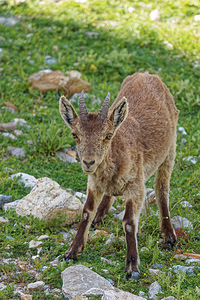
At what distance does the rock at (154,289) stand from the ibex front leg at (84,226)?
0.98 meters

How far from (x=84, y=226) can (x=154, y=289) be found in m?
1.16

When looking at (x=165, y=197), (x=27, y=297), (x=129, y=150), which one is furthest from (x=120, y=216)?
(x=27, y=297)

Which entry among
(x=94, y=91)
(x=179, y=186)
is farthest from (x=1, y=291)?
(x=94, y=91)

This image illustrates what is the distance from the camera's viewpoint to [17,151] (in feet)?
27.6

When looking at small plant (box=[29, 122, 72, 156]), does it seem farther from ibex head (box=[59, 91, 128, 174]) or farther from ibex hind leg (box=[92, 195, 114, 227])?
ibex head (box=[59, 91, 128, 174])

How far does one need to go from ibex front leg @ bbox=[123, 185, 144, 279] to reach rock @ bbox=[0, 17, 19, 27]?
8.28 meters

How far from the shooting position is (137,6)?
44.1ft

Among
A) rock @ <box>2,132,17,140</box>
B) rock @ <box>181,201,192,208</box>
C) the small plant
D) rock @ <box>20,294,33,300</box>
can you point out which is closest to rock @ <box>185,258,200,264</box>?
rock @ <box>181,201,192,208</box>

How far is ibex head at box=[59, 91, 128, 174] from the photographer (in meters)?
5.14

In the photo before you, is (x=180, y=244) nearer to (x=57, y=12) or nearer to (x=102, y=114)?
(x=102, y=114)

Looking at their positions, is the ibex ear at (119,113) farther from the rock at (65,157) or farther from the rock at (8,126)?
the rock at (8,126)

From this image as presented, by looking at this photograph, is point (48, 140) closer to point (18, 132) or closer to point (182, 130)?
point (18, 132)

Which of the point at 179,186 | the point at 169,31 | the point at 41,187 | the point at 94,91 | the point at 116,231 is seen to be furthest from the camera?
the point at 169,31

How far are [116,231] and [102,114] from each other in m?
1.69
